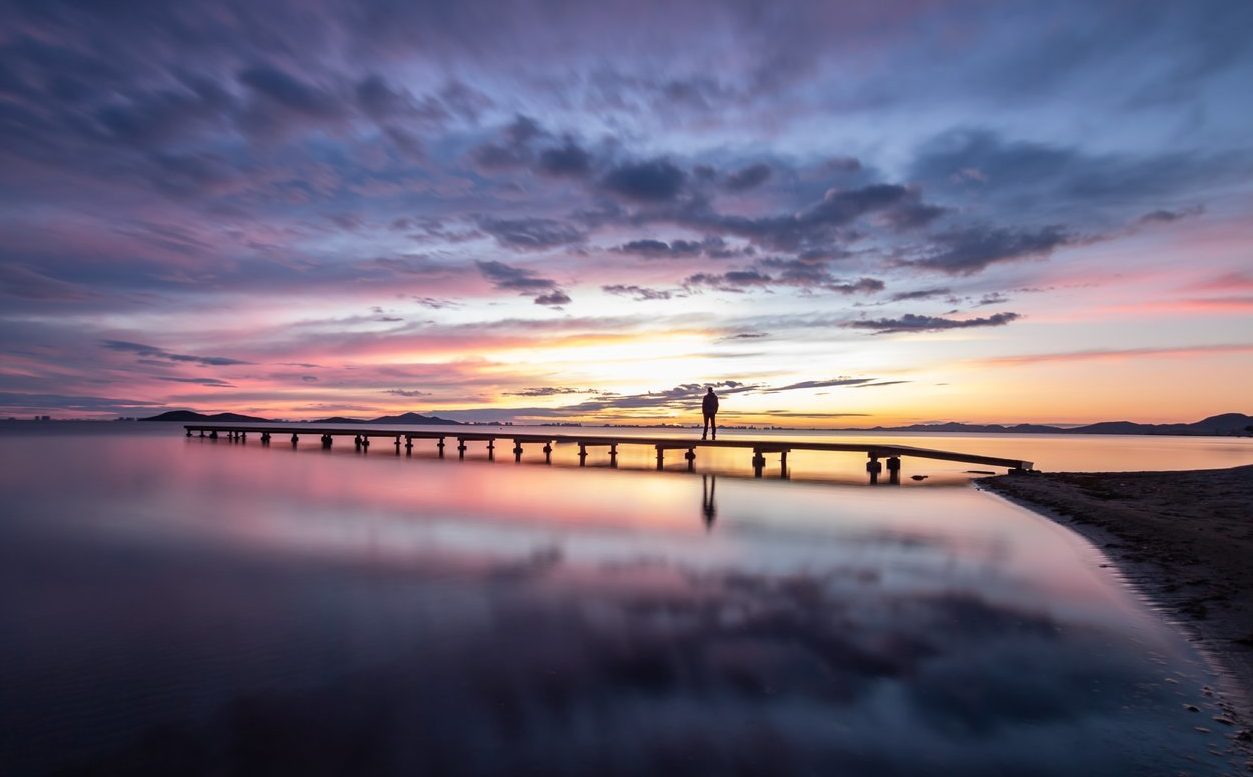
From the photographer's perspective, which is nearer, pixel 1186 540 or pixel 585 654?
pixel 585 654

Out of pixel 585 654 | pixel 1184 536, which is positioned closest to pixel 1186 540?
pixel 1184 536

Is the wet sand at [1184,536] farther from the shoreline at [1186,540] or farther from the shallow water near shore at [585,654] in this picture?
the shallow water near shore at [585,654]

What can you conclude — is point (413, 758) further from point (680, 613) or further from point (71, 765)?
point (680, 613)

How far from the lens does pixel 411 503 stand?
879 inches

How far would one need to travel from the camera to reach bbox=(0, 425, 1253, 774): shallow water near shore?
517 cm

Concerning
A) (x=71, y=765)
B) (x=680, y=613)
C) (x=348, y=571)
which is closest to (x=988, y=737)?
(x=680, y=613)

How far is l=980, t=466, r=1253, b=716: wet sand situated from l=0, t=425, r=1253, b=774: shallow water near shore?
0.55 meters

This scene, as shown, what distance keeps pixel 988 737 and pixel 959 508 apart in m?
18.2

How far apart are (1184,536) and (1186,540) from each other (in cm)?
51

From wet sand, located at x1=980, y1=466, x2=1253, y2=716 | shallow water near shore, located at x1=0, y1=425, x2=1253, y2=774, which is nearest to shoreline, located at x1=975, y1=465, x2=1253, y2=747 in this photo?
wet sand, located at x1=980, y1=466, x2=1253, y2=716

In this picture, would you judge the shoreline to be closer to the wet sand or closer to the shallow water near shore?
the wet sand

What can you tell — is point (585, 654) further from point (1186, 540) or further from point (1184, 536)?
point (1184, 536)

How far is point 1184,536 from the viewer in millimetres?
14023

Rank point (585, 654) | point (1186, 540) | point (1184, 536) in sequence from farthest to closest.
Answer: point (1184, 536)
point (1186, 540)
point (585, 654)
